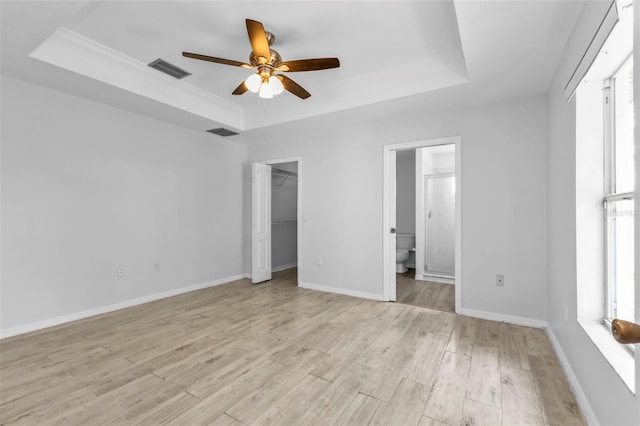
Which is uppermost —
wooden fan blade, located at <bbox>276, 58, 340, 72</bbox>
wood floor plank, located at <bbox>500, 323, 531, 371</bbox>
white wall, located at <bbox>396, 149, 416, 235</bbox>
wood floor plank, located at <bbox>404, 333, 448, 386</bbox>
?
wooden fan blade, located at <bbox>276, 58, 340, 72</bbox>

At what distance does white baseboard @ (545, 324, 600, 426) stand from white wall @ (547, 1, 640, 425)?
1.2 inches

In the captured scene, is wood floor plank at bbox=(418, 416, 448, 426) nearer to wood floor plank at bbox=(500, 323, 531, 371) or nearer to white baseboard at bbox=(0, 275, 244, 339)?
wood floor plank at bbox=(500, 323, 531, 371)

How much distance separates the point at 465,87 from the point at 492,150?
804 millimetres

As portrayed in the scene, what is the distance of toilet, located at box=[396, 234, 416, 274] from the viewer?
18.4ft

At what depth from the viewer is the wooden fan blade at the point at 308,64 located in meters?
2.26

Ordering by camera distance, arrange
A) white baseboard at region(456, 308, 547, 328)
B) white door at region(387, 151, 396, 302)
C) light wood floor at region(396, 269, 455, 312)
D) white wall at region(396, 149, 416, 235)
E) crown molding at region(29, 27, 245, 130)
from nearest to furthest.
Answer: crown molding at region(29, 27, 245, 130) < white baseboard at region(456, 308, 547, 328) < light wood floor at region(396, 269, 455, 312) < white door at region(387, 151, 396, 302) < white wall at region(396, 149, 416, 235)

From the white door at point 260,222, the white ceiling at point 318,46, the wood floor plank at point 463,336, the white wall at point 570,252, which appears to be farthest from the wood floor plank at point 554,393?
the white door at point 260,222

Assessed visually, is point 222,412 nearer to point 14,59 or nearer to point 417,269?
point 14,59

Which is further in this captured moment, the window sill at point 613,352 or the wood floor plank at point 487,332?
the wood floor plank at point 487,332

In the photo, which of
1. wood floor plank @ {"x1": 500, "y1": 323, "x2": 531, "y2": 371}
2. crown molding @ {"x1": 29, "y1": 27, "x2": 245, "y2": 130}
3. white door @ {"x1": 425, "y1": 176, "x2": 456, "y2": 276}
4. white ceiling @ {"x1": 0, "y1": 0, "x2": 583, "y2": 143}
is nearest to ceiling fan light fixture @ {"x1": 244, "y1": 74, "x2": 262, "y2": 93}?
white ceiling @ {"x1": 0, "y1": 0, "x2": 583, "y2": 143}

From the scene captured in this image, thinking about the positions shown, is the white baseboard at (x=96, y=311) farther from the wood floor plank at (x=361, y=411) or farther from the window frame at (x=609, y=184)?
the window frame at (x=609, y=184)

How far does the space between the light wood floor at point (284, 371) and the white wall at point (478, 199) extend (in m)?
0.46

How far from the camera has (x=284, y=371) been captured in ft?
7.06

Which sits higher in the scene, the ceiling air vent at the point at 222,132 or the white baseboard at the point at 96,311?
the ceiling air vent at the point at 222,132
